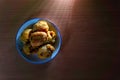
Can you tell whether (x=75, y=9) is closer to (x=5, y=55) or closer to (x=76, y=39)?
(x=76, y=39)

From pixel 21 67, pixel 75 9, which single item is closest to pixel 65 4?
pixel 75 9

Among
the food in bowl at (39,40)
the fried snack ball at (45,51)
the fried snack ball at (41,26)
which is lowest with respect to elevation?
the fried snack ball at (45,51)

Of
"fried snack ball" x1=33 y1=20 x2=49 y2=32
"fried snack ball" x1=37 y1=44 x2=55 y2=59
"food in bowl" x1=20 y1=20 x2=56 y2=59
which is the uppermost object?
"fried snack ball" x1=33 y1=20 x2=49 y2=32

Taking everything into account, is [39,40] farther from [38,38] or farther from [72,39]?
[72,39]

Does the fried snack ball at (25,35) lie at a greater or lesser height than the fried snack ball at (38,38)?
greater

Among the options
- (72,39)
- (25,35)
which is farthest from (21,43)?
(72,39)

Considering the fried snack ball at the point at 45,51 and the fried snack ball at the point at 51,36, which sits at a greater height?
the fried snack ball at the point at 51,36
